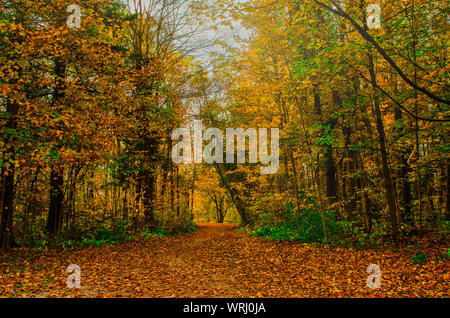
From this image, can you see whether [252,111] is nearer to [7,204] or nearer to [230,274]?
[230,274]

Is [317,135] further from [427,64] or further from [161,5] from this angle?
[161,5]

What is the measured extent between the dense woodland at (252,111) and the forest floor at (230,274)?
1.67 metres

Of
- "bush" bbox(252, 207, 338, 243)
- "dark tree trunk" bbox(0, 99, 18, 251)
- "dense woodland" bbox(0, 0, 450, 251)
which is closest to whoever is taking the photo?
"dense woodland" bbox(0, 0, 450, 251)

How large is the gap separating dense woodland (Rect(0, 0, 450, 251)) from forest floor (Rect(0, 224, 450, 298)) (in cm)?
167

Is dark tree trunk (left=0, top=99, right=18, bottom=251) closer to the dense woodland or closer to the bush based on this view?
the dense woodland

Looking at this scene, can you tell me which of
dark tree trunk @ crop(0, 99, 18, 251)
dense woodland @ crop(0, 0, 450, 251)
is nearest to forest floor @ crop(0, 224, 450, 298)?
dark tree trunk @ crop(0, 99, 18, 251)

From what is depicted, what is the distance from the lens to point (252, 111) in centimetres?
1359

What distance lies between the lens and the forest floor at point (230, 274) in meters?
5.25

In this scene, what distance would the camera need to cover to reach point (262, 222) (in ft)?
50.1

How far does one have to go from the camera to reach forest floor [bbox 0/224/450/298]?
525 cm

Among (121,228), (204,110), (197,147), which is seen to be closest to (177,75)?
(204,110)

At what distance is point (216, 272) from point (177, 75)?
14.2 meters

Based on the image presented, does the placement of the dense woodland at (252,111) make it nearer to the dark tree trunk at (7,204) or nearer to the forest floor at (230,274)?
the dark tree trunk at (7,204)

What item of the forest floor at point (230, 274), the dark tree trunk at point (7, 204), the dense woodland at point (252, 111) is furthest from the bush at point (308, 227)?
the dark tree trunk at point (7, 204)
